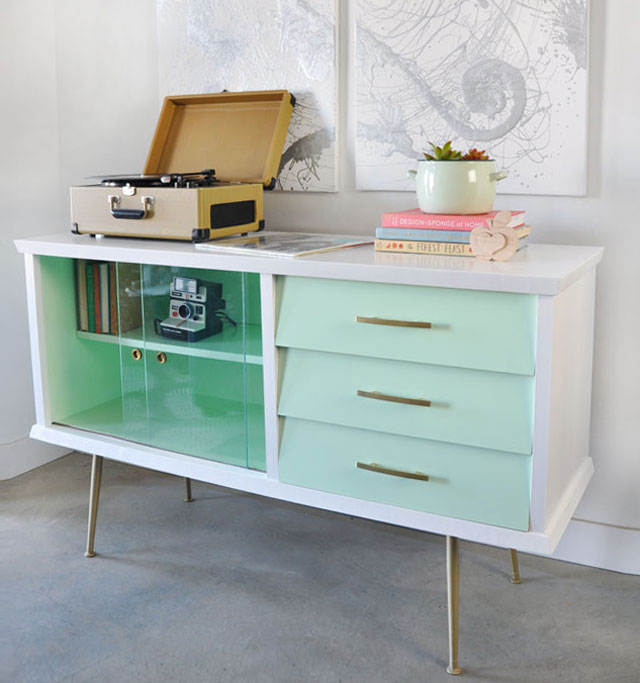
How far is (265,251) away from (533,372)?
1.98 ft

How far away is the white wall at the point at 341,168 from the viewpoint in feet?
5.99

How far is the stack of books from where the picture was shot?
1615 millimetres

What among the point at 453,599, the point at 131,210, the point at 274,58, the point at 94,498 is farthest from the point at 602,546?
the point at 274,58

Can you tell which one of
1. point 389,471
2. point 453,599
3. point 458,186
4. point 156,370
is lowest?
point 453,599

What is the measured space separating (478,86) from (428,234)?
0.49 metres

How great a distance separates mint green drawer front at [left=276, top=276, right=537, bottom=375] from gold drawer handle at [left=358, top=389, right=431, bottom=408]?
3.1 inches

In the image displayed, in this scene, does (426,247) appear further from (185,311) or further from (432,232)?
(185,311)

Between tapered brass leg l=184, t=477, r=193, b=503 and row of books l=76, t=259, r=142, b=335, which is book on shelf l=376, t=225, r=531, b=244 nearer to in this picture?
row of books l=76, t=259, r=142, b=335

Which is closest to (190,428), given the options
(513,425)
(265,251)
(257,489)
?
(257,489)

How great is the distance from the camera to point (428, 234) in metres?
1.65

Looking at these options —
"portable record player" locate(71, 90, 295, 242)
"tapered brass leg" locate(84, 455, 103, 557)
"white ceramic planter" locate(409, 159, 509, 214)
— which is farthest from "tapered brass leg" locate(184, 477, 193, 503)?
"white ceramic planter" locate(409, 159, 509, 214)

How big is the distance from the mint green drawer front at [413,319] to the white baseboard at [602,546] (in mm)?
769

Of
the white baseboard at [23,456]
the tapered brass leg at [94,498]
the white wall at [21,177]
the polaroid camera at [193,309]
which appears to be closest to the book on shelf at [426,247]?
the polaroid camera at [193,309]

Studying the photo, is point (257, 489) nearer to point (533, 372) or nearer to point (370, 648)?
point (370, 648)
